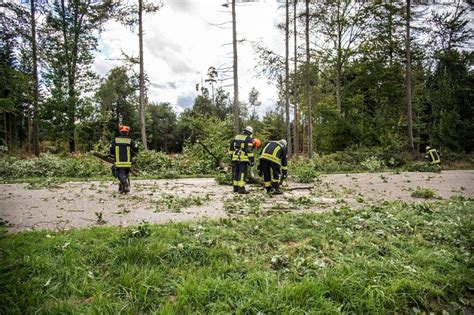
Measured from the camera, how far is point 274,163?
9664 millimetres

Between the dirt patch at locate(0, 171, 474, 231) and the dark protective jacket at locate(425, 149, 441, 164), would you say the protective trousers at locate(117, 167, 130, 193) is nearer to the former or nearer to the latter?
the dirt patch at locate(0, 171, 474, 231)

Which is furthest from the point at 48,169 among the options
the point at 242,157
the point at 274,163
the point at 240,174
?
the point at 274,163

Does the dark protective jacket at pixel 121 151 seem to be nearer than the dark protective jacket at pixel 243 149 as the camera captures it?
Yes

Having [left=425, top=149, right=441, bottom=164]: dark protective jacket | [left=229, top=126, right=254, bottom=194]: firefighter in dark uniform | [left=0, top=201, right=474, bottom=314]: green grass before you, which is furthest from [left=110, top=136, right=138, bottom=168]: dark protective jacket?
[left=425, top=149, right=441, bottom=164]: dark protective jacket

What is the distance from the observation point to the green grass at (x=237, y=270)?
3119 mm

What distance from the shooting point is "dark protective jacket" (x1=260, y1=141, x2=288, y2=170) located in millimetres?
9594

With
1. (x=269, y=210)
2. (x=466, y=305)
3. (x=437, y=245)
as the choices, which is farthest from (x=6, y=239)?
(x=437, y=245)

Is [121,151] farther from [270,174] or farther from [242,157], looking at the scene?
[270,174]

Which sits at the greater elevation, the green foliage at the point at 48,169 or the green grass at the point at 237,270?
the green foliage at the point at 48,169

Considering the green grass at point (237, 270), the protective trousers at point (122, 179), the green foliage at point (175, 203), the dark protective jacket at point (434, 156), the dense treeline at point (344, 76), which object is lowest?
the green grass at point (237, 270)

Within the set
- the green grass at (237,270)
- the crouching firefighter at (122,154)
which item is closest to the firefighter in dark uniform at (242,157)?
the crouching firefighter at (122,154)

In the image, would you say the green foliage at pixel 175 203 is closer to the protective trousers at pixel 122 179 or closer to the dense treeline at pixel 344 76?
the protective trousers at pixel 122 179

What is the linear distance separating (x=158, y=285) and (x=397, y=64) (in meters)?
27.1

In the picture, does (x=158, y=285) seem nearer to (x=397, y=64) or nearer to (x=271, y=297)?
(x=271, y=297)
